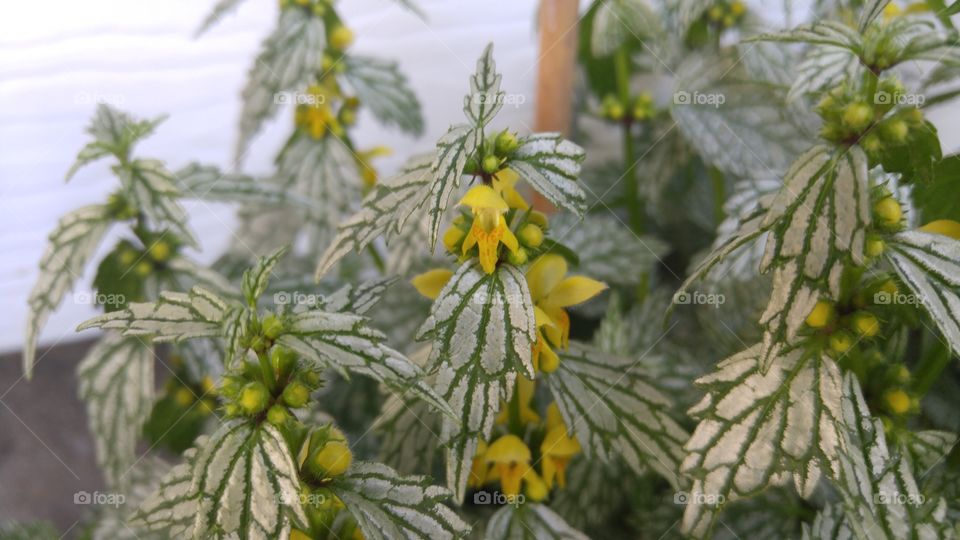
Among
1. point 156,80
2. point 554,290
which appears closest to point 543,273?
point 554,290

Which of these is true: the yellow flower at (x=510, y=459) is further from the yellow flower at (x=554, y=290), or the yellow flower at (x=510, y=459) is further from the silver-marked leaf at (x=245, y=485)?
the silver-marked leaf at (x=245, y=485)

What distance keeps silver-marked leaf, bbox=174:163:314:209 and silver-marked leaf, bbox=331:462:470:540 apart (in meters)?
0.39

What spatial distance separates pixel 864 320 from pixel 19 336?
1474mm

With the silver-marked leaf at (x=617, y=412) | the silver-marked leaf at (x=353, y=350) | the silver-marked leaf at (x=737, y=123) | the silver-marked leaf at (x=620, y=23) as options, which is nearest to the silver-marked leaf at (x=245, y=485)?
the silver-marked leaf at (x=353, y=350)

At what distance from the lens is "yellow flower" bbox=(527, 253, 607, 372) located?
24.9 inches

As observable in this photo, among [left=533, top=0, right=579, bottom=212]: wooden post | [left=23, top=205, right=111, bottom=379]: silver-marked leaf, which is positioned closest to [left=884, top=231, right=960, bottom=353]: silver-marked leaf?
[left=533, top=0, right=579, bottom=212]: wooden post

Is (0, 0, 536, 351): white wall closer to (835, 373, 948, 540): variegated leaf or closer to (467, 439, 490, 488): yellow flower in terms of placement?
(467, 439, 490, 488): yellow flower

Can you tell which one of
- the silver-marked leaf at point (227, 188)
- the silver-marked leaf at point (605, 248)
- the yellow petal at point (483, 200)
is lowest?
the silver-marked leaf at point (605, 248)

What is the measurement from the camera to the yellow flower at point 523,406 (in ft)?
2.31

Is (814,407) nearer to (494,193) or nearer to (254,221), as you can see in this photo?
→ (494,193)

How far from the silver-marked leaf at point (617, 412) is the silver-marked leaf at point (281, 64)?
445 mm

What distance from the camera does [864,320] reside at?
0.57 meters

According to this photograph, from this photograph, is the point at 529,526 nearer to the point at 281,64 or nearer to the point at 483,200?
the point at 483,200

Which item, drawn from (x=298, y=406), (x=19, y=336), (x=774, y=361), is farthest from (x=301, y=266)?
(x=19, y=336)
